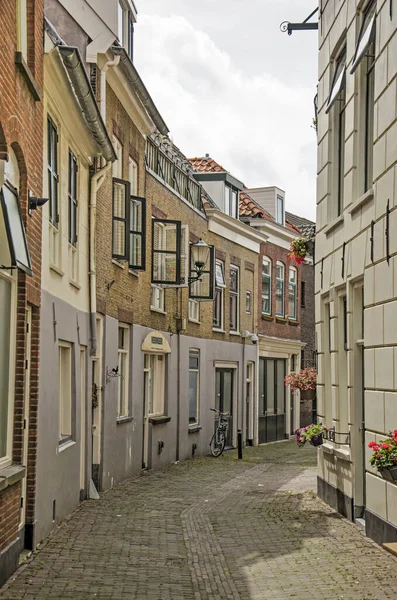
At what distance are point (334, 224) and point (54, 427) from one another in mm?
4680

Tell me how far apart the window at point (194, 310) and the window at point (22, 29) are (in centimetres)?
1483

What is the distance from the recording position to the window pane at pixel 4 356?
8.80 m

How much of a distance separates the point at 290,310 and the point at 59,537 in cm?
2388

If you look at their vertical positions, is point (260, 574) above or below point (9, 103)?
below

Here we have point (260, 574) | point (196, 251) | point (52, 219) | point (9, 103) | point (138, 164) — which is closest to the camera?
point (9, 103)

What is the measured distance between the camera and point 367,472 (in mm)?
10891

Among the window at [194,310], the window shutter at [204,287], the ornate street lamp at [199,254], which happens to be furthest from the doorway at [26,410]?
the window at [194,310]

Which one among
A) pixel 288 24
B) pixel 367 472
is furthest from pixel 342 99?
pixel 367 472

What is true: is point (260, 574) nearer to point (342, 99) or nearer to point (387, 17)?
point (387, 17)

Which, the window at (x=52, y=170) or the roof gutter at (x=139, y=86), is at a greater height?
the roof gutter at (x=139, y=86)

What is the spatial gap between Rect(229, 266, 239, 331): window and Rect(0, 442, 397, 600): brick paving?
1241cm

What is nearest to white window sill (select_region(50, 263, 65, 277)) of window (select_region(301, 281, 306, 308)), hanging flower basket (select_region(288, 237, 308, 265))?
hanging flower basket (select_region(288, 237, 308, 265))

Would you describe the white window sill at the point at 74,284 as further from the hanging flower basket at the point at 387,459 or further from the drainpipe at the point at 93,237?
the hanging flower basket at the point at 387,459

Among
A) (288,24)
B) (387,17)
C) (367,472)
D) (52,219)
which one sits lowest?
(367,472)
